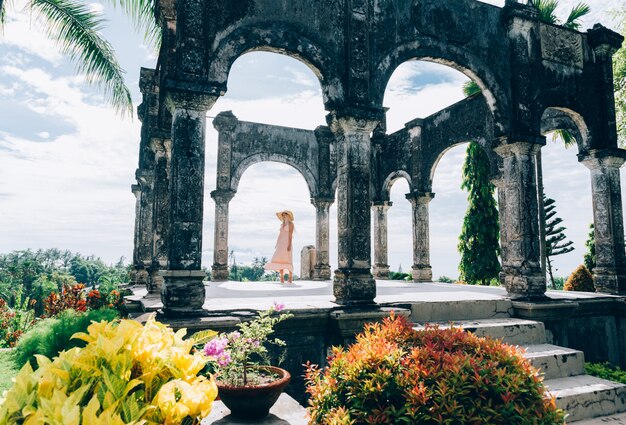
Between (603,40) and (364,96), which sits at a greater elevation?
(603,40)

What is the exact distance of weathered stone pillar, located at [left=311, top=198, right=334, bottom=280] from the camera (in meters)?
13.7

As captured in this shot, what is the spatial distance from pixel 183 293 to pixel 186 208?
3.39 ft

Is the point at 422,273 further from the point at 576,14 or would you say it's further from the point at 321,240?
the point at 576,14

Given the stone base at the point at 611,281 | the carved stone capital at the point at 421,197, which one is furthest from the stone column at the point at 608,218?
the carved stone capital at the point at 421,197

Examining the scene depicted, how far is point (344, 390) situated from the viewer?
278 centimetres

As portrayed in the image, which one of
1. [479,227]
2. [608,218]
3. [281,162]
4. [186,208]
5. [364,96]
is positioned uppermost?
[281,162]

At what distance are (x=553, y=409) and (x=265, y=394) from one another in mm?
1913

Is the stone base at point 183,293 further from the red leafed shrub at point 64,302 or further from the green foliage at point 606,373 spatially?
the green foliage at point 606,373

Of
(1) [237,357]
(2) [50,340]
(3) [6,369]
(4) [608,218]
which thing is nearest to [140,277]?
(3) [6,369]

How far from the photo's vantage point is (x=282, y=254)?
1155cm

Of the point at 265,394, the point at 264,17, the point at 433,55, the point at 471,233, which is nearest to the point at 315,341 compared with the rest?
the point at 265,394

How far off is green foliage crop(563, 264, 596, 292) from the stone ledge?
965 centimetres

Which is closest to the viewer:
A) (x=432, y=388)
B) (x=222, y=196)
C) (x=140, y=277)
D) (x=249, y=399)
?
(x=432, y=388)

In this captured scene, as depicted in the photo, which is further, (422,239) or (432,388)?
(422,239)
